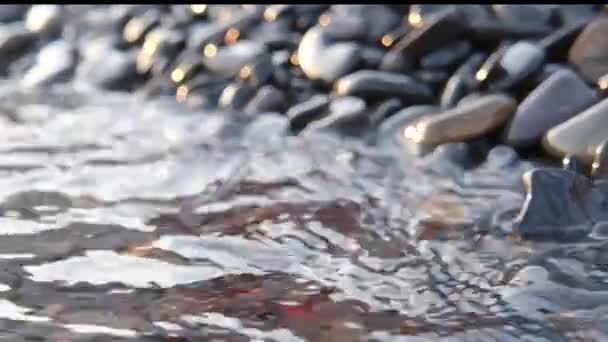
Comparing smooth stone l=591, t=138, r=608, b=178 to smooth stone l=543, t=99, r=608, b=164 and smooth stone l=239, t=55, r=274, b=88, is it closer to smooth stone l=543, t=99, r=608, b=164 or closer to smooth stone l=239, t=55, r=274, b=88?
smooth stone l=543, t=99, r=608, b=164

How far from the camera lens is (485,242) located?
250 cm

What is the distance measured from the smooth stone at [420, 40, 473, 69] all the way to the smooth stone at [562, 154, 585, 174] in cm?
101

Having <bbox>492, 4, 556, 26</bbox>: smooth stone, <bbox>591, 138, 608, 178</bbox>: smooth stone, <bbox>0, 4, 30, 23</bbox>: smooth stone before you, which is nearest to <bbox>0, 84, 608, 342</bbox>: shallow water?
<bbox>591, 138, 608, 178</bbox>: smooth stone

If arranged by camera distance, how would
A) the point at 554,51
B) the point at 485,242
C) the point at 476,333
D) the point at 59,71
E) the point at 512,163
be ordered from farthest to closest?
the point at 59,71, the point at 554,51, the point at 512,163, the point at 485,242, the point at 476,333

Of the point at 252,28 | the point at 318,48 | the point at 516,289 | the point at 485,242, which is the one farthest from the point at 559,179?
the point at 252,28

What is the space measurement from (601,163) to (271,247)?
1.03m

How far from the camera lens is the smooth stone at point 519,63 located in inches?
136

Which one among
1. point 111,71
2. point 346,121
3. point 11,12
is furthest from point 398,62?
point 11,12

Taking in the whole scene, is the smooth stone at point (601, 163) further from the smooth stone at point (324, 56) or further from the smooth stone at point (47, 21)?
the smooth stone at point (47, 21)

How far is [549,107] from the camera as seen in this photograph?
3.21 m

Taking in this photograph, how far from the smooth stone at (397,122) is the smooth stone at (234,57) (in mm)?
894

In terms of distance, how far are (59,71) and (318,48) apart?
1645 millimetres

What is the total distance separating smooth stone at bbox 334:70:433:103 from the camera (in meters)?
3.67

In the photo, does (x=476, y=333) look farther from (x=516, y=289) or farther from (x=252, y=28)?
(x=252, y=28)
